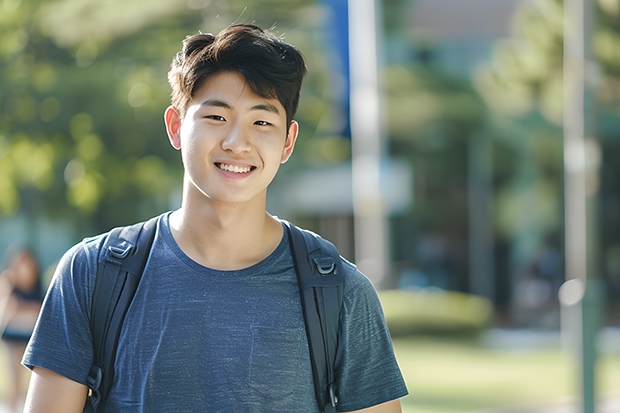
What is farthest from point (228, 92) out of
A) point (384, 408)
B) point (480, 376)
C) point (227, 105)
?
point (480, 376)

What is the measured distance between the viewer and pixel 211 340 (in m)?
2.17

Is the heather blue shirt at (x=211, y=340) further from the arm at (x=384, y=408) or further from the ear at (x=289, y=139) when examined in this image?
the ear at (x=289, y=139)

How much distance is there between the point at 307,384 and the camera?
7.27 feet

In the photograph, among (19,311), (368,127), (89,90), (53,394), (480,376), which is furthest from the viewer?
(368,127)

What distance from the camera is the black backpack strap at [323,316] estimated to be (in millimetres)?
2217

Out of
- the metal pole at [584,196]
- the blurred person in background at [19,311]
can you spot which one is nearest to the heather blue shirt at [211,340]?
the metal pole at [584,196]

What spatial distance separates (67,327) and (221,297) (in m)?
0.36

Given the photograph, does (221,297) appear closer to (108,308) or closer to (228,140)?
(108,308)

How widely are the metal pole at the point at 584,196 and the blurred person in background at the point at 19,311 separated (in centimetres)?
492

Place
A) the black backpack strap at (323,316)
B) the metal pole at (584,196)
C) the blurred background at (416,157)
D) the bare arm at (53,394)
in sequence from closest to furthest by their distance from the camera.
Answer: the bare arm at (53,394)
the black backpack strap at (323,316)
the metal pole at (584,196)
the blurred background at (416,157)

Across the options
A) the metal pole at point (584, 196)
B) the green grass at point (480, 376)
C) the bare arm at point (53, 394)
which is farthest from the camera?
the green grass at point (480, 376)

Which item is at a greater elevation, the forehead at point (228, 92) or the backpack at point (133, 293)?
the forehead at point (228, 92)

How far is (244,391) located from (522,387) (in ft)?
32.1

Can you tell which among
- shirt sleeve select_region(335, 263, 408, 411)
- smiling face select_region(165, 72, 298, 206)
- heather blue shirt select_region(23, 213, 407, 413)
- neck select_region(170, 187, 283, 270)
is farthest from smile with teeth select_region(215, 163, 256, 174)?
shirt sleeve select_region(335, 263, 408, 411)
